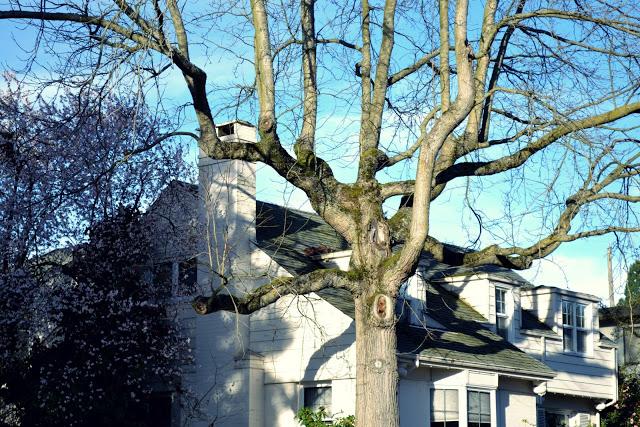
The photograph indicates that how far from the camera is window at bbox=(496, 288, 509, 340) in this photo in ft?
76.3

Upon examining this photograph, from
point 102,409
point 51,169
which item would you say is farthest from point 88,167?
point 102,409

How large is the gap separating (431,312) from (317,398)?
3676mm

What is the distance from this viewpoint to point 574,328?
83.0 feet

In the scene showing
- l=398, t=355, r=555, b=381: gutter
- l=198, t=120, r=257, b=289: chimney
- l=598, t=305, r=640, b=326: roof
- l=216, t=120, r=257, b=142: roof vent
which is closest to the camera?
l=398, t=355, r=555, b=381: gutter

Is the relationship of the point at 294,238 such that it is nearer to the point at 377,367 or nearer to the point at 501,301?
the point at 501,301

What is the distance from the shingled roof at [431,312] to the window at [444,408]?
78cm

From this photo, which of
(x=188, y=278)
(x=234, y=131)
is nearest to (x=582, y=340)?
(x=188, y=278)

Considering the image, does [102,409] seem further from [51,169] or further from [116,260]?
[51,169]

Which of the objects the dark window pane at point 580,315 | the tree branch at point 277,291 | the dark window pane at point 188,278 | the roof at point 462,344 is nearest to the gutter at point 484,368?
the roof at point 462,344

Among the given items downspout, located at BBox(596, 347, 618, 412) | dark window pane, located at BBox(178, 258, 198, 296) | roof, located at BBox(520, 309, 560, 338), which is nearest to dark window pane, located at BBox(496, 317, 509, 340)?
roof, located at BBox(520, 309, 560, 338)

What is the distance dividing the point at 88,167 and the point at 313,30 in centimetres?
792

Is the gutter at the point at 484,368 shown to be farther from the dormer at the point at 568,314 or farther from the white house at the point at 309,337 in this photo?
the dormer at the point at 568,314

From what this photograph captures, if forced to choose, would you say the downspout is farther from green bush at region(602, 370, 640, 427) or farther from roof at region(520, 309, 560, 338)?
roof at region(520, 309, 560, 338)

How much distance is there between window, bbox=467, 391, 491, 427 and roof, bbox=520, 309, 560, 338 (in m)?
3.68
